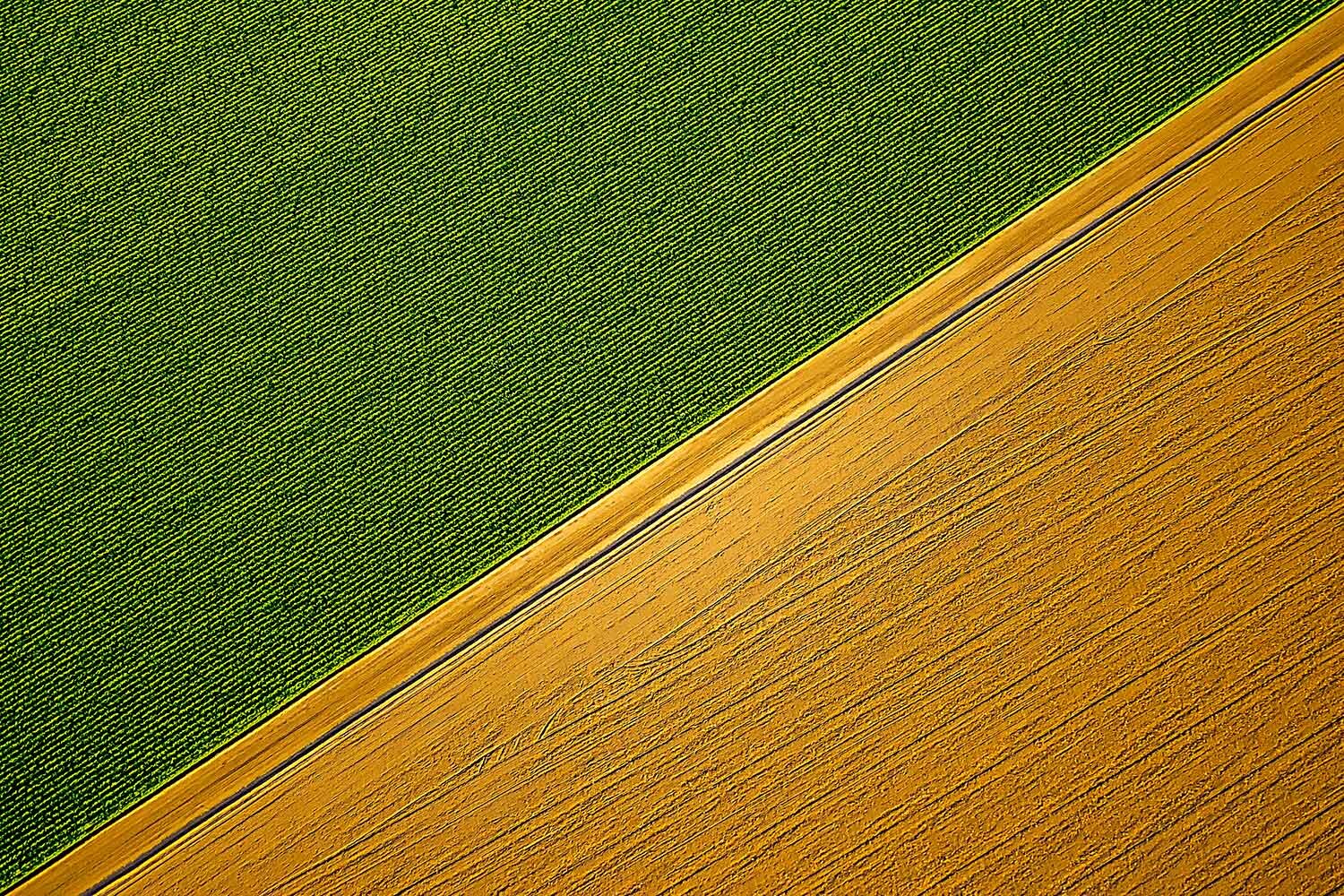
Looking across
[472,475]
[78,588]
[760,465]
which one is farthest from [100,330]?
[760,465]

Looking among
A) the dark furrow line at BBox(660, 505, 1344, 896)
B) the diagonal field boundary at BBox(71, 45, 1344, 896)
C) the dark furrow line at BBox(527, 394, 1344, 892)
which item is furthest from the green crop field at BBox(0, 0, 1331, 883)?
the dark furrow line at BBox(660, 505, 1344, 896)

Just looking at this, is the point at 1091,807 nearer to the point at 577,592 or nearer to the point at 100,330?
the point at 577,592

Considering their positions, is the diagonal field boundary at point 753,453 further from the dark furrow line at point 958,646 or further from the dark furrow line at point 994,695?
the dark furrow line at point 994,695

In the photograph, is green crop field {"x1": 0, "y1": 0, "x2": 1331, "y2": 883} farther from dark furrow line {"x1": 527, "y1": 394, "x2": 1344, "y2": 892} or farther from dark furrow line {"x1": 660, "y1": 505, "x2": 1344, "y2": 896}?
dark furrow line {"x1": 660, "y1": 505, "x2": 1344, "y2": 896}

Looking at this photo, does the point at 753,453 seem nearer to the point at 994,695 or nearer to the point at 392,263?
the point at 994,695

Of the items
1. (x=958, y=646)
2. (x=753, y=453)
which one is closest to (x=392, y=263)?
(x=753, y=453)

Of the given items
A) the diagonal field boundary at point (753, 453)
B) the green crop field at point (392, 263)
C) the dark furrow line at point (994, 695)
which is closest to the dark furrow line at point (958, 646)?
the dark furrow line at point (994, 695)

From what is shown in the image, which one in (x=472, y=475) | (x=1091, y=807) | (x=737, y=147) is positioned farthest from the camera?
(x=737, y=147)
